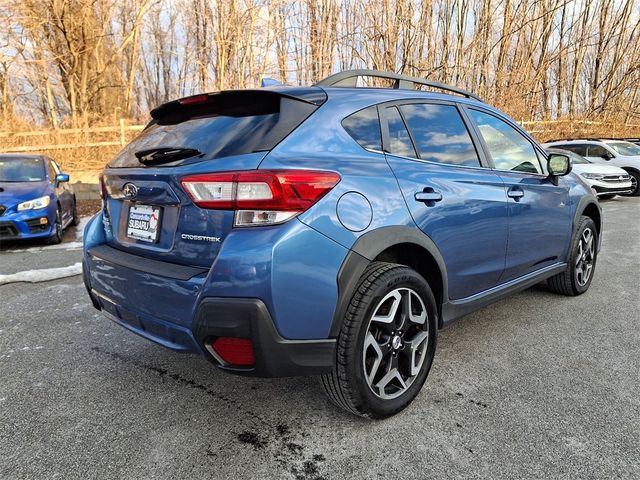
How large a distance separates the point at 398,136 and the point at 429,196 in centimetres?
37

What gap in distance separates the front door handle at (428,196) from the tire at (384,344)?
15.2 inches

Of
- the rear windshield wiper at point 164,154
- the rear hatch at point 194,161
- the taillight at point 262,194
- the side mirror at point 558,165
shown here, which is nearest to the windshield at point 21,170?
the rear hatch at point 194,161

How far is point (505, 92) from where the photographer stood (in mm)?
15586

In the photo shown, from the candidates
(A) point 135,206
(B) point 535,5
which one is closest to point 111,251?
(A) point 135,206

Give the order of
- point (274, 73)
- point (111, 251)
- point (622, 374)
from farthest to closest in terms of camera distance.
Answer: point (274, 73) < point (622, 374) < point (111, 251)

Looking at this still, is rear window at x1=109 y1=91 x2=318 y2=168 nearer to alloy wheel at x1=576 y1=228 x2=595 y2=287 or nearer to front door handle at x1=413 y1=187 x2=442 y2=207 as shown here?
front door handle at x1=413 y1=187 x2=442 y2=207

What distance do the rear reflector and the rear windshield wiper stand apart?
857 mm

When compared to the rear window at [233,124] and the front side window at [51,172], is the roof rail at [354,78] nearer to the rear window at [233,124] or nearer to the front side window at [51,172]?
the rear window at [233,124]

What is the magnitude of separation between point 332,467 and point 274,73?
1319 cm

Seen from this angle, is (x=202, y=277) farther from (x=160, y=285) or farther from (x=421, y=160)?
(x=421, y=160)

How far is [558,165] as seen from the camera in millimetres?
3613

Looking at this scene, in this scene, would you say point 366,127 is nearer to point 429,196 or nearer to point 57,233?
point 429,196

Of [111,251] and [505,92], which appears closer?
[111,251]

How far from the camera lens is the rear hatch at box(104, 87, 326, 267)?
6.46 ft
